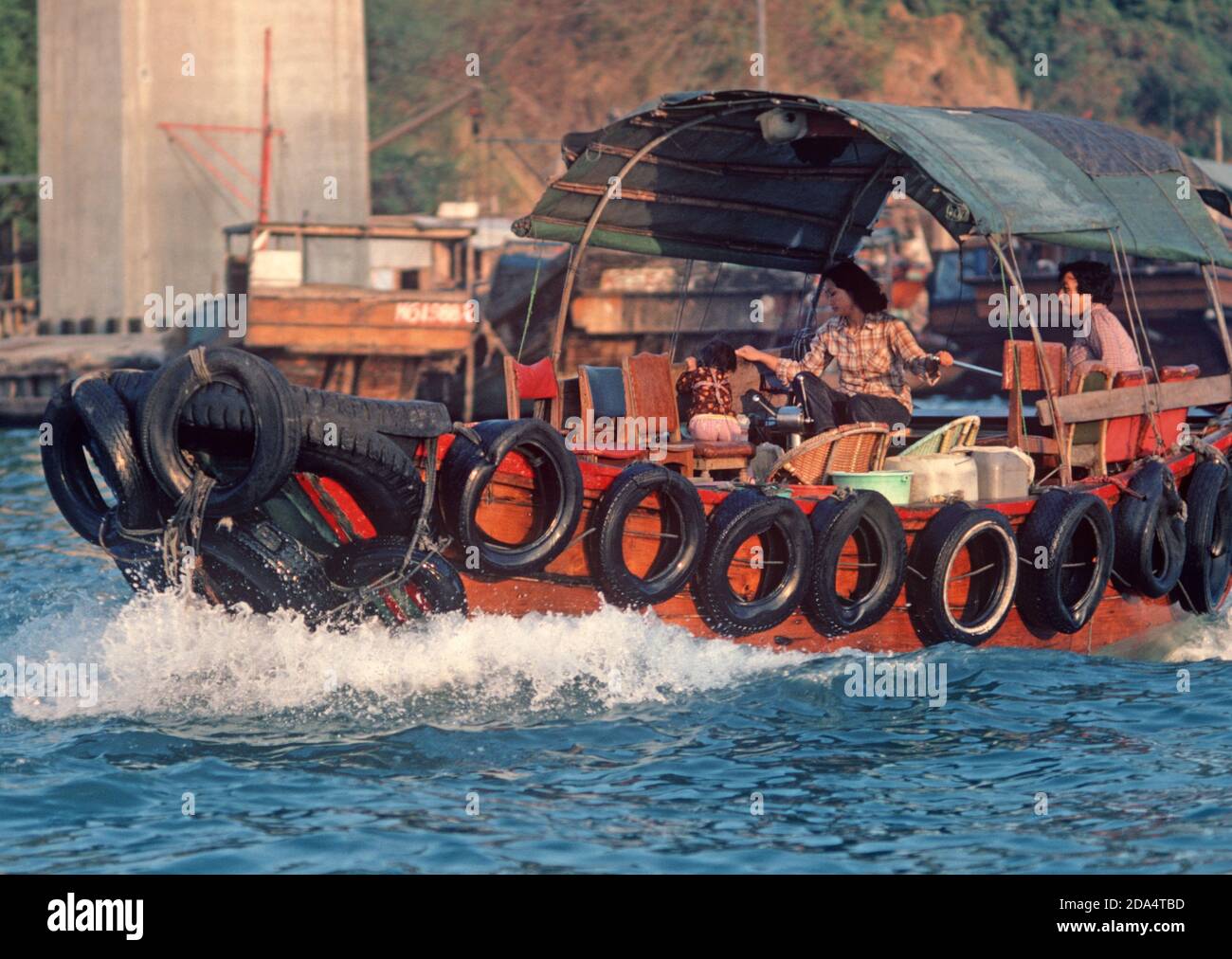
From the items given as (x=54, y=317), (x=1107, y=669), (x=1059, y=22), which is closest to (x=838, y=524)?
(x=1107, y=669)

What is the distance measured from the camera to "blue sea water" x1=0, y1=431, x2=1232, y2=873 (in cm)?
598

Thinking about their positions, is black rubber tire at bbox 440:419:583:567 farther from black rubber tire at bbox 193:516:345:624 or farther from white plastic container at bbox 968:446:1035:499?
white plastic container at bbox 968:446:1035:499

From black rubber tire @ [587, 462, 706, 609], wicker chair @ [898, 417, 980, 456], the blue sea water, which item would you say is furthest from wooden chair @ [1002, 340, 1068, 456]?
black rubber tire @ [587, 462, 706, 609]

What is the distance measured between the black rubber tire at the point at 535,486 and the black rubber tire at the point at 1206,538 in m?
3.95

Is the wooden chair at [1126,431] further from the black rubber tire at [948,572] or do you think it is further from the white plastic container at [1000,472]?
the black rubber tire at [948,572]

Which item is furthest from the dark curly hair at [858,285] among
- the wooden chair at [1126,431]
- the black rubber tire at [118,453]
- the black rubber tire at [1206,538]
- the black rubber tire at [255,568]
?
the black rubber tire at [118,453]

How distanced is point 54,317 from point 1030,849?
25.5 m

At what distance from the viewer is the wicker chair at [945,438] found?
922 centimetres

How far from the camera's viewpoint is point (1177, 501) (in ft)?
31.7

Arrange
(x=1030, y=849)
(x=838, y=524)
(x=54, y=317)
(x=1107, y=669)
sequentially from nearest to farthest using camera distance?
(x=1030, y=849), (x=838, y=524), (x=1107, y=669), (x=54, y=317)

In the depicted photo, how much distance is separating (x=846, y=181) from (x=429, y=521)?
4.70m

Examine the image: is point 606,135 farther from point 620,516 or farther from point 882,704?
point 882,704

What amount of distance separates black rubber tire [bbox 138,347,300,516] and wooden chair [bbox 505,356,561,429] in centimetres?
215

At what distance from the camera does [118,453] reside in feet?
23.5
